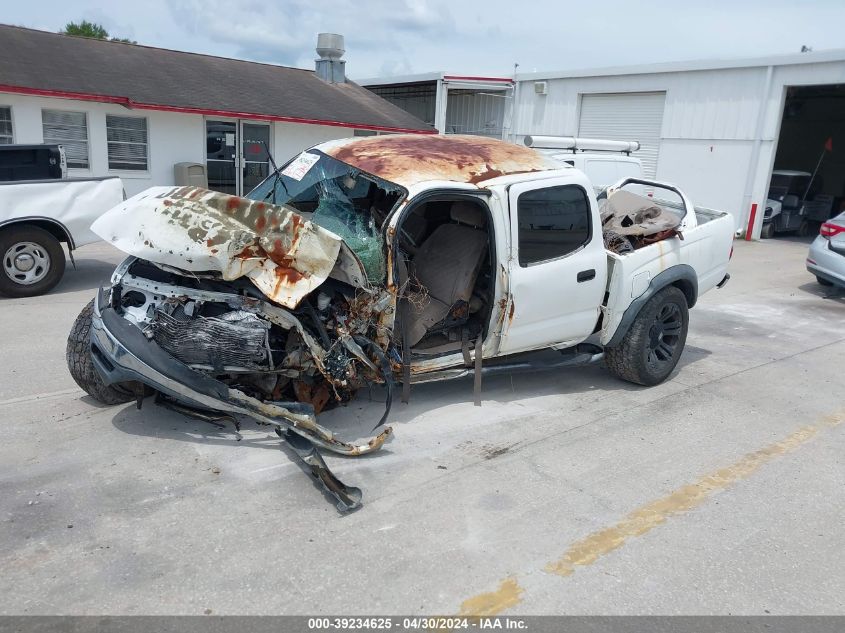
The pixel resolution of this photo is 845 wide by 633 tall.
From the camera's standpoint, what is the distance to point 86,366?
508 cm

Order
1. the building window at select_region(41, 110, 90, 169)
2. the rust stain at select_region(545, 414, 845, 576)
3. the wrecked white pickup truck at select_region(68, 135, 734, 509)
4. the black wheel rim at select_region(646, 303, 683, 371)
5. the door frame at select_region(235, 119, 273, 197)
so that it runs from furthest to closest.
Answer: the door frame at select_region(235, 119, 273, 197)
the building window at select_region(41, 110, 90, 169)
the black wheel rim at select_region(646, 303, 683, 371)
the wrecked white pickup truck at select_region(68, 135, 734, 509)
the rust stain at select_region(545, 414, 845, 576)

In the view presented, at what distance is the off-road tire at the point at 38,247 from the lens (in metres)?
8.61

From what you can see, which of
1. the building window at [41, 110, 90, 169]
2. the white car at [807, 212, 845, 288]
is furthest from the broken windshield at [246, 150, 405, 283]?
the building window at [41, 110, 90, 169]

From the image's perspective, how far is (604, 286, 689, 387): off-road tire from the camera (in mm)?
6133

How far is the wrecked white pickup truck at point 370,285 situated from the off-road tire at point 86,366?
0.01m

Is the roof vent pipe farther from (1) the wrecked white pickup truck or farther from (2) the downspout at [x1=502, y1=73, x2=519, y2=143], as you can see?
(1) the wrecked white pickup truck

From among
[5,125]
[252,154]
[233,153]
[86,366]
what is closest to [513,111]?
[252,154]

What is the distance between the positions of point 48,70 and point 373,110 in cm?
885

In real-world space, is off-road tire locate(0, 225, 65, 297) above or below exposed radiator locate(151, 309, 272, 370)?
below

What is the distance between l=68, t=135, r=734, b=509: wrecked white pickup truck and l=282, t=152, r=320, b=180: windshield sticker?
1 centimetres

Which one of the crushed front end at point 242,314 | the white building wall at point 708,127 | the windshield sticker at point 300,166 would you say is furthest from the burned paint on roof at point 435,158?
the white building wall at point 708,127

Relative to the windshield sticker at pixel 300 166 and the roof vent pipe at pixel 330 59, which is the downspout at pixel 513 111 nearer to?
the roof vent pipe at pixel 330 59

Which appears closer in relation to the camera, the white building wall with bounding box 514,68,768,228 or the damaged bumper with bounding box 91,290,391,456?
the damaged bumper with bounding box 91,290,391,456

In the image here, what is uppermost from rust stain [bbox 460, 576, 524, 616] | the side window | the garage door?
the garage door
